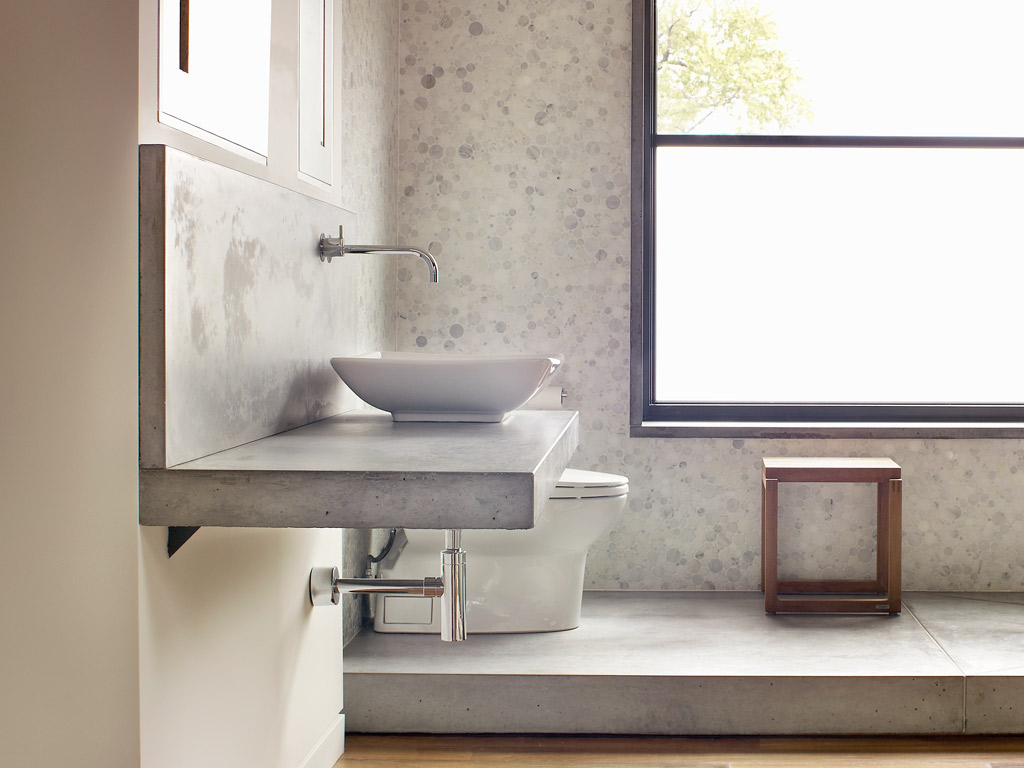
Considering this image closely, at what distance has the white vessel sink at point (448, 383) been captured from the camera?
1.70m

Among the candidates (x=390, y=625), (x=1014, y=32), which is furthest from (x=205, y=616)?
(x=1014, y=32)

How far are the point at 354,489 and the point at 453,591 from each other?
441 millimetres

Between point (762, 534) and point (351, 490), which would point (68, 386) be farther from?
point (762, 534)

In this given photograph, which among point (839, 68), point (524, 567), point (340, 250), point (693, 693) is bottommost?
point (693, 693)

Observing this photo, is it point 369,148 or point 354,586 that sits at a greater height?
point 369,148

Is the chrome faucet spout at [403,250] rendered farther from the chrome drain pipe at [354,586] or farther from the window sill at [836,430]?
the window sill at [836,430]

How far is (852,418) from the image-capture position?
3379mm

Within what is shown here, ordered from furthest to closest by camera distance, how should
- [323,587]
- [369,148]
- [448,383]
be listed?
[369,148], [323,587], [448,383]

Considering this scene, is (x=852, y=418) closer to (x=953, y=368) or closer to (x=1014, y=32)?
(x=953, y=368)

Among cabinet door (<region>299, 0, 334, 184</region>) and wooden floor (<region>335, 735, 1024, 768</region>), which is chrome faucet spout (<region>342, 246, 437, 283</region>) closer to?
cabinet door (<region>299, 0, 334, 184</region>)

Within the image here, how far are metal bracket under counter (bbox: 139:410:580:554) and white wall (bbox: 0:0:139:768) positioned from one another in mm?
79

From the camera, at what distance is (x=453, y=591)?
5.11 ft

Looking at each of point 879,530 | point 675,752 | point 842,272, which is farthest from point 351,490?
point 842,272

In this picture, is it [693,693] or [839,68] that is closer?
[693,693]
